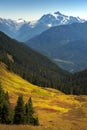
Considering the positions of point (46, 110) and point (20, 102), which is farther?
point (46, 110)

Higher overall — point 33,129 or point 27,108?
point 27,108

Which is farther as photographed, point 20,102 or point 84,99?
point 84,99

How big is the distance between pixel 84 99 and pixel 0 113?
379ft

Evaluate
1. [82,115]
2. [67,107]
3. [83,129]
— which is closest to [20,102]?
[83,129]

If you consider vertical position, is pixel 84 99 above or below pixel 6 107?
above

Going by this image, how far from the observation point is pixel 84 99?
586ft

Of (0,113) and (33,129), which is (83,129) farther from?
(33,129)

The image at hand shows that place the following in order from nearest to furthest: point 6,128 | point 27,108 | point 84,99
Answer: point 6,128, point 27,108, point 84,99

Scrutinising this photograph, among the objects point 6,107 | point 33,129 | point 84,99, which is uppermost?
point 84,99

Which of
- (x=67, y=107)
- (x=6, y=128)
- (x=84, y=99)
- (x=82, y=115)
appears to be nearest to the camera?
(x=6, y=128)

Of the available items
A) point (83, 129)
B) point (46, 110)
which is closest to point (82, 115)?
point (46, 110)

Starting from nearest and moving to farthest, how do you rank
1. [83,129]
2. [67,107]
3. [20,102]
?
[20,102] < [83,129] < [67,107]

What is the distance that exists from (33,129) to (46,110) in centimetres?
7927

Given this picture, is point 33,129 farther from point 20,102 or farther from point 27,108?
point 27,108
